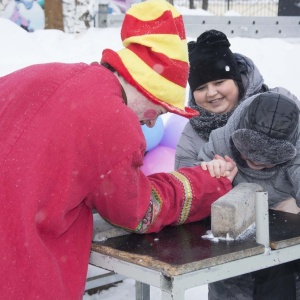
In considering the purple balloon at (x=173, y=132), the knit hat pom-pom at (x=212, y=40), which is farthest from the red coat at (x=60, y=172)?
the purple balloon at (x=173, y=132)

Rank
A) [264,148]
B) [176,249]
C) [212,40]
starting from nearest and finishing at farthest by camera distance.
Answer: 1. [176,249]
2. [264,148]
3. [212,40]

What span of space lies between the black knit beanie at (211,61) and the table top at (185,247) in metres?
1.19

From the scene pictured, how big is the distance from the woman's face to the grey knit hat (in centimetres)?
83

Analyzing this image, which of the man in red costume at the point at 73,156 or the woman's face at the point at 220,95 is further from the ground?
the man in red costume at the point at 73,156

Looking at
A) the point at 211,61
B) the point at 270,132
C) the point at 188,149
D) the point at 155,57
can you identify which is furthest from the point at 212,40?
the point at 155,57

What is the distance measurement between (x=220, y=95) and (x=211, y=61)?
0.17 metres

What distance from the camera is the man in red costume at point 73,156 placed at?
58.8 inches

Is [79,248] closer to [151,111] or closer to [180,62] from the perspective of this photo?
[151,111]

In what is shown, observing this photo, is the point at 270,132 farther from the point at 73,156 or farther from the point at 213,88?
the point at 213,88

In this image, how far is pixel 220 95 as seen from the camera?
3.01 metres

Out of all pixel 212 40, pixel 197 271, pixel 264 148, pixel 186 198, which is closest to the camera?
pixel 197 271

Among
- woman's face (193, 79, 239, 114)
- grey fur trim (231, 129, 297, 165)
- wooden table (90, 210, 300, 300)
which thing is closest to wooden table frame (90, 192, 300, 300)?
wooden table (90, 210, 300, 300)

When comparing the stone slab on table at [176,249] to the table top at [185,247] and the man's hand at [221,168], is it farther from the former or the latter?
the man's hand at [221,168]

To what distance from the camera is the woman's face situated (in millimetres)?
2982
